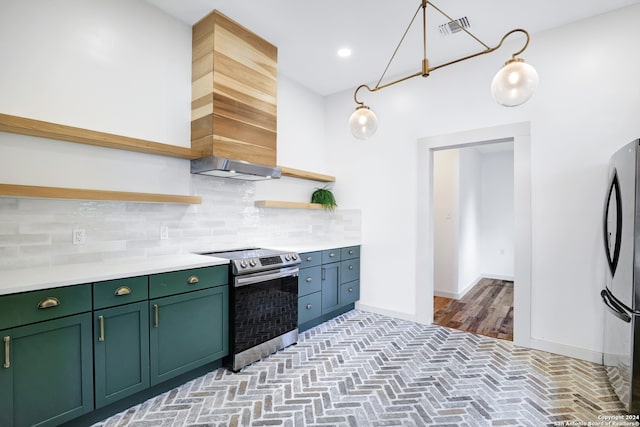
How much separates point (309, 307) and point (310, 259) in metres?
0.54

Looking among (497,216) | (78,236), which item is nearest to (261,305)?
(78,236)

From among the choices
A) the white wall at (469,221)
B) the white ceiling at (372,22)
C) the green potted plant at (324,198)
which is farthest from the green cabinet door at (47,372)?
the white wall at (469,221)

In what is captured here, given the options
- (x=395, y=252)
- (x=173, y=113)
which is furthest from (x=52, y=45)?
(x=395, y=252)

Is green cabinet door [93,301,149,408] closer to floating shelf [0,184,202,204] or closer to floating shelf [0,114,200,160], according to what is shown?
floating shelf [0,184,202,204]

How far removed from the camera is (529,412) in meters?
2.12

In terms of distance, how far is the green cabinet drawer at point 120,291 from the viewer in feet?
6.28

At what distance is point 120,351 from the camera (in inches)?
79.4

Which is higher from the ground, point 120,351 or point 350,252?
point 350,252

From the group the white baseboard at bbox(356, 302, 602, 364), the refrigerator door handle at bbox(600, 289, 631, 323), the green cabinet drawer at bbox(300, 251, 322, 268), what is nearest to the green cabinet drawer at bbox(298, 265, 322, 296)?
the green cabinet drawer at bbox(300, 251, 322, 268)

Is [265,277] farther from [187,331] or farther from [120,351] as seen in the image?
[120,351]

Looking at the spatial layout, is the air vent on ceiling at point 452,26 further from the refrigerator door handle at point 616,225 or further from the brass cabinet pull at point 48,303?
the brass cabinet pull at point 48,303

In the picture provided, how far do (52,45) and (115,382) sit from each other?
7.79ft

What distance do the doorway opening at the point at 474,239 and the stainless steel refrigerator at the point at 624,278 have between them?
3.87 ft

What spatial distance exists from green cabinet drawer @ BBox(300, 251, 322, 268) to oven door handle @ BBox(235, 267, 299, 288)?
0.68ft
